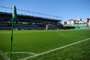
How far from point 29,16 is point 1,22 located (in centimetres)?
1704

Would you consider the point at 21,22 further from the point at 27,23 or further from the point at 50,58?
the point at 50,58

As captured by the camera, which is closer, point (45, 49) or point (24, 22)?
point (45, 49)

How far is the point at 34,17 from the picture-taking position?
78.6 meters

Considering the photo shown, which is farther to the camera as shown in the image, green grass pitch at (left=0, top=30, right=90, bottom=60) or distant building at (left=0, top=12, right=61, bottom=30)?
distant building at (left=0, top=12, right=61, bottom=30)

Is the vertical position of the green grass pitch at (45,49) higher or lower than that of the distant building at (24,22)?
lower

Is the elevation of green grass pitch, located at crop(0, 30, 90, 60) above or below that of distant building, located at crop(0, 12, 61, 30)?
below

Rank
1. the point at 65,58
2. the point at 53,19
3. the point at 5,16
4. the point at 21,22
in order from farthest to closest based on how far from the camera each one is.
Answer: the point at 53,19
the point at 21,22
the point at 5,16
the point at 65,58

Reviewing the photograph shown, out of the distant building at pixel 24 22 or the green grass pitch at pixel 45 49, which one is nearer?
the green grass pitch at pixel 45 49

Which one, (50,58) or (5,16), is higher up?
(5,16)

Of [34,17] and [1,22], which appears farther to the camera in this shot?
[34,17]

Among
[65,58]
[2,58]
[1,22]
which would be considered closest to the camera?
[2,58]

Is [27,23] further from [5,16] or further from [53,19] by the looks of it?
[53,19]

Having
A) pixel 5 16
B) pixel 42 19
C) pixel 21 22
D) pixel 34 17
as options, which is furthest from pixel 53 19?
pixel 5 16

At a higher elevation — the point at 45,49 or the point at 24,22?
the point at 24,22
